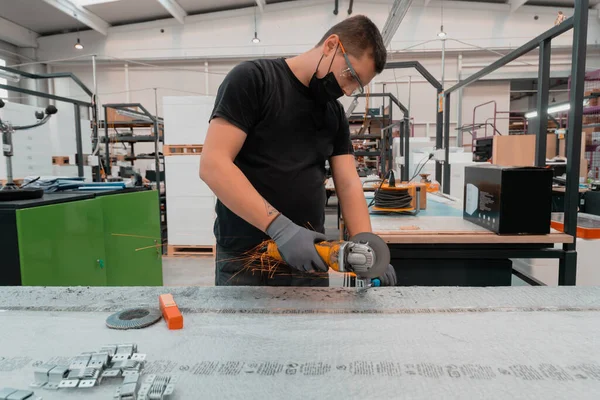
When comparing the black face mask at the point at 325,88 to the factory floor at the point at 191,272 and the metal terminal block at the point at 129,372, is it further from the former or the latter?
the factory floor at the point at 191,272

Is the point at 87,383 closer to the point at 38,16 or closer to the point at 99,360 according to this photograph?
the point at 99,360

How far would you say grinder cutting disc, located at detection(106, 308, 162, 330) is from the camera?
0.91m

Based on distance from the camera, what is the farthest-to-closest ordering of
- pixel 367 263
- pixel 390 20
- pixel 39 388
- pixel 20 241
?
pixel 390 20, pixel 20 241, pixel 367 263, pixel 39 388

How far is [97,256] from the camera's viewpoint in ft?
7.25

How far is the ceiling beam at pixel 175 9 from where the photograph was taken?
8.86 meters

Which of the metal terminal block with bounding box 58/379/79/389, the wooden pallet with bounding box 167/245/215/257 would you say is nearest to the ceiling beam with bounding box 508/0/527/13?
the wooden pallet with bounding box 167/245/215/257

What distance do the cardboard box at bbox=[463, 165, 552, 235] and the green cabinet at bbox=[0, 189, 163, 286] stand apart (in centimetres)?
204

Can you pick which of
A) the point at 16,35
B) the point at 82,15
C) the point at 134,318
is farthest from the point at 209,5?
the point at 134,318

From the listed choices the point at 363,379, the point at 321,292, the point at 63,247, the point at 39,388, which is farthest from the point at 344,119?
the point at 63,247

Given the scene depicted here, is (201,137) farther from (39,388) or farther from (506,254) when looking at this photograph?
(39,388)

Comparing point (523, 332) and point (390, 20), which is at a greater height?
point (390, 20)

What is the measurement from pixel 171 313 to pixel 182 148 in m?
4.28

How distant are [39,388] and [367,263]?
28.6 inches

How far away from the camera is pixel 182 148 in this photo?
493 cm
